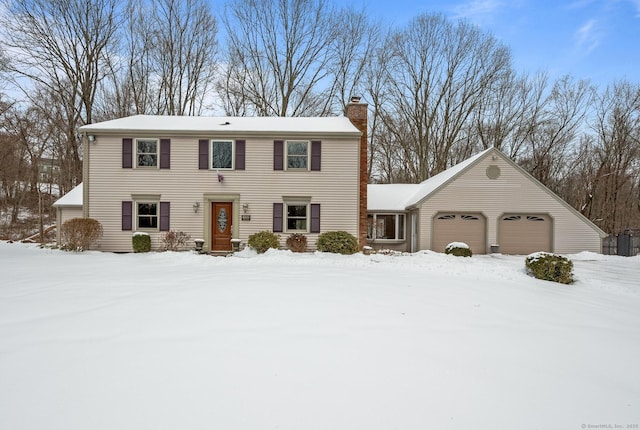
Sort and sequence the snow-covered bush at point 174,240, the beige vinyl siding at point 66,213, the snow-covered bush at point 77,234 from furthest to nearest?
the beige vinyl siding at point 66,213, the snow-covered bush at point 174,240, the snow-covered bush at point 77,234

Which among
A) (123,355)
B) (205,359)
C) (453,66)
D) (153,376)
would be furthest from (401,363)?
(453,66)

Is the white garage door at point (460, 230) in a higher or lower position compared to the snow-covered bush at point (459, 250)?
higher

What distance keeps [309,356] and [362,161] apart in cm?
1277

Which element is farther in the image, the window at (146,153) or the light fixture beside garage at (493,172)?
the light fixture beside garage at (493,172)

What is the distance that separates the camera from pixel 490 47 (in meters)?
25.6

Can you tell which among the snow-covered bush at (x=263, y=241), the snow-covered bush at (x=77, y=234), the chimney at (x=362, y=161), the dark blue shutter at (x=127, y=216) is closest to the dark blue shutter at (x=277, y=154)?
the snow-covered bush at (x=263, y=241)

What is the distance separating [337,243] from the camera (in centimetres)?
1312

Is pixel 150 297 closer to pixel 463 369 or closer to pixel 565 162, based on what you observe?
pixel 463 369

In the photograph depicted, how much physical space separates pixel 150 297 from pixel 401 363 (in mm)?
4882

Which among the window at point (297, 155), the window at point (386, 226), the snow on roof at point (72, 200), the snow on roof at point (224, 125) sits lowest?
the window at point (386, 226)

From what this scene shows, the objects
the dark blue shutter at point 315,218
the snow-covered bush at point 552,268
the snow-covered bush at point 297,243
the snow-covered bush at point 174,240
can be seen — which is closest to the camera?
the snow-covered bush at point 552,268

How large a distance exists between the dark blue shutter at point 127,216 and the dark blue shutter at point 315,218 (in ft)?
27.9

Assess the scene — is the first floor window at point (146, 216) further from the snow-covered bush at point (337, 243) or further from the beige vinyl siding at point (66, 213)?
the snow-covered bush at point (337, 243)

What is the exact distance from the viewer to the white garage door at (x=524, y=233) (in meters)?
16.1
